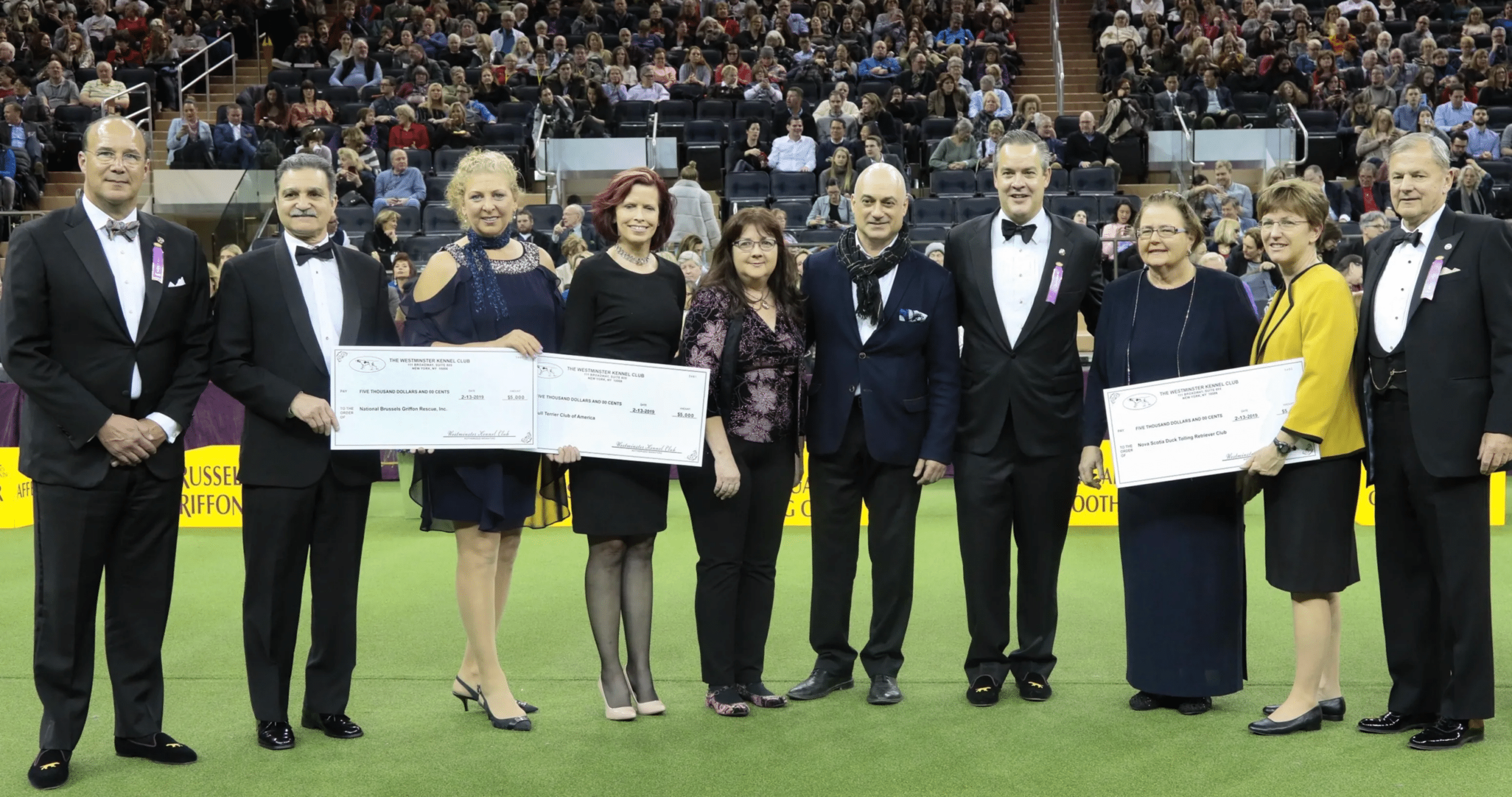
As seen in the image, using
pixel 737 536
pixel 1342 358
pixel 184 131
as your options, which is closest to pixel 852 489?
pixel 737 536

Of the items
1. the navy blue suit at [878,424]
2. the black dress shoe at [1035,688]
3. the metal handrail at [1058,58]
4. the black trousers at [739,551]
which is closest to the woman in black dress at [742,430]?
the black trousers at [739,551]

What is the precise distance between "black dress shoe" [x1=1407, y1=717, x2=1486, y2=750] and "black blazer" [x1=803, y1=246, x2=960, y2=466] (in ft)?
5.15

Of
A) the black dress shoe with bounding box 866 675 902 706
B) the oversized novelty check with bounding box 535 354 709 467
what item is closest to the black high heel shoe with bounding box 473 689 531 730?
the oversized novelty check with bounding box 535 354 709 467

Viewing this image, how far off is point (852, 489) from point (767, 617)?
497 mm

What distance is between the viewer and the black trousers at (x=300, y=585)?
393 cm

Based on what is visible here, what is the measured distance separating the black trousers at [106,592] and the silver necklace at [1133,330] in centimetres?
285

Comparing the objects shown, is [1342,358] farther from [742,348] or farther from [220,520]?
[220,520]

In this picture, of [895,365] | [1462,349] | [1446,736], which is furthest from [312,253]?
[1446,736]

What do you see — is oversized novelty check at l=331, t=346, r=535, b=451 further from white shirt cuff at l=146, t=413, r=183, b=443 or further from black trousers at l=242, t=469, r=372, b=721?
white shirt cuff at l=146, t=413, r=183, b=443

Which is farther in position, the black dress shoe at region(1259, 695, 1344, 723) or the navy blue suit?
the navy blue suit

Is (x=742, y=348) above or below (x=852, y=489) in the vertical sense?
above

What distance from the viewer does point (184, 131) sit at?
47.6 feet

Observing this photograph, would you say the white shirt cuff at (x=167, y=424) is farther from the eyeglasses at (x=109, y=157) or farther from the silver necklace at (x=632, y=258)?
the silver necklace at (x=632, y=258)

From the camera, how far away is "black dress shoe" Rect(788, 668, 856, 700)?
4457 mm
